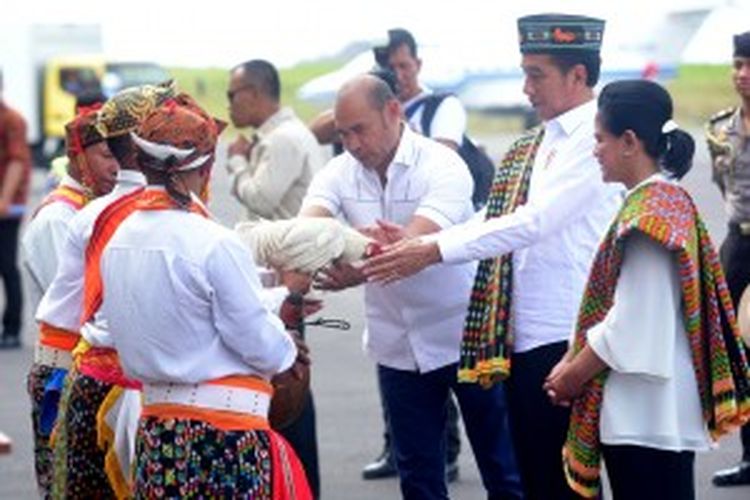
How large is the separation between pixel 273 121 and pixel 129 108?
301 centimetres

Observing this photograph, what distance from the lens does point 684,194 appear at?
6.07 meters

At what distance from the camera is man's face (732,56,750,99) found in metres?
9.34

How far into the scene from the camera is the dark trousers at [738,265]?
30.9ft

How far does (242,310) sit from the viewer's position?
581cm

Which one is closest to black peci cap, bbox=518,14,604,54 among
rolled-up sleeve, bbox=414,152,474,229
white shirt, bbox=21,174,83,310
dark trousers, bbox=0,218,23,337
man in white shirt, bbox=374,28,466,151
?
rolled-up sleeve, bbox=414,152,474,229

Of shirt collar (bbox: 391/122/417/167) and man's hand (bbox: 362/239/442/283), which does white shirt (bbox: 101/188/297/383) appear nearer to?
man's hand (bbox: 362/239/442/283)

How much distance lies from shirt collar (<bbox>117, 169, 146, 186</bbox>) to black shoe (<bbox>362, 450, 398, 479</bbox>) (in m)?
3.55

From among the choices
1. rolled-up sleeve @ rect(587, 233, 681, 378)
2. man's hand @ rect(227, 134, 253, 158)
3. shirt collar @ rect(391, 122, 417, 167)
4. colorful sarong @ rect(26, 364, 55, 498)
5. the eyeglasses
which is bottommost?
colorful sarong @ rect(26, 364, 55, 498)

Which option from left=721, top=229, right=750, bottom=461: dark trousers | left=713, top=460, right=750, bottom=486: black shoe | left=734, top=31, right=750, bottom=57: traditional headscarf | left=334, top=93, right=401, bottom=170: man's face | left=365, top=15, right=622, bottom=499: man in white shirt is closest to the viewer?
left=365, top=15, right=622, bottom=499: man in white shirt

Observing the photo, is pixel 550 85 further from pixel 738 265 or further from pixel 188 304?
pixel 738 265

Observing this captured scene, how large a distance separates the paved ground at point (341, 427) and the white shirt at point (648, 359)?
3.34m

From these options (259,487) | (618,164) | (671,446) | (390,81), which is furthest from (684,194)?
(390,81)

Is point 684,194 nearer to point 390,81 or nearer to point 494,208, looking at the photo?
point 494,208

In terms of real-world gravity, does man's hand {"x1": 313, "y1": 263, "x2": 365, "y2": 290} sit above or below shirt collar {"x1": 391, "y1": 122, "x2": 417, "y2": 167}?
below
